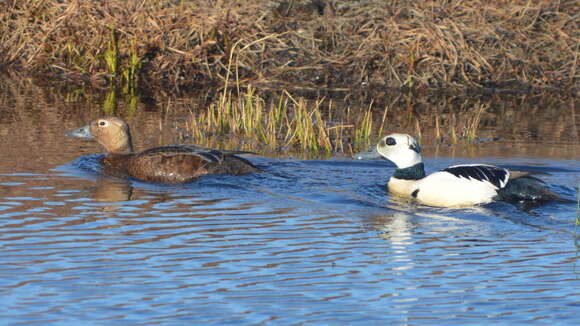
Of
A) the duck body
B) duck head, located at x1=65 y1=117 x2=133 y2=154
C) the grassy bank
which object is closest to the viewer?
the duck body

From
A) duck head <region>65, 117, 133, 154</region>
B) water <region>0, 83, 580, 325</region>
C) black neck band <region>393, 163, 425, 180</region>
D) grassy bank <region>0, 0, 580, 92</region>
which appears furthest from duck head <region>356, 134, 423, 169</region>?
grassy bank <region>0, 0, 580, 92</region>

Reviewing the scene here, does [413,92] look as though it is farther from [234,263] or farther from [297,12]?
[234,263]

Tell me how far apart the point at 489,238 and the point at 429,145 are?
466 centimetres

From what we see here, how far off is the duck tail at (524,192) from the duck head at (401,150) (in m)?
0.96

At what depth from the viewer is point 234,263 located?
264 inches

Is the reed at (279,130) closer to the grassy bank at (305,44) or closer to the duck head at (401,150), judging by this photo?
the duck head at (401,150)

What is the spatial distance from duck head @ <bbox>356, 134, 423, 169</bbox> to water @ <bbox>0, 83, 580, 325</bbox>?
0.32 meters

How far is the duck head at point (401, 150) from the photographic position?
9953mm

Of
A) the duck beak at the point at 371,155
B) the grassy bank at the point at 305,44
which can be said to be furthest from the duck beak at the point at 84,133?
the grassy bank at the point at 305,44

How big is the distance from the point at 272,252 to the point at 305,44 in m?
11.2

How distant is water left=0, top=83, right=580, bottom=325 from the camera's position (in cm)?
573

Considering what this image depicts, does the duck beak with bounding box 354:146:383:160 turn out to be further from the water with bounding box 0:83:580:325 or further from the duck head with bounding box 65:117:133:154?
the duck head with bounding box 65:117:133:154

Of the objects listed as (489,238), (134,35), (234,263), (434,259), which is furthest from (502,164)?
(134,35)

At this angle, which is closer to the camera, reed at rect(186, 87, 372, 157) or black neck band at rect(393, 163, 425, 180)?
black neck band at rect(393, 163, 425, 180)
